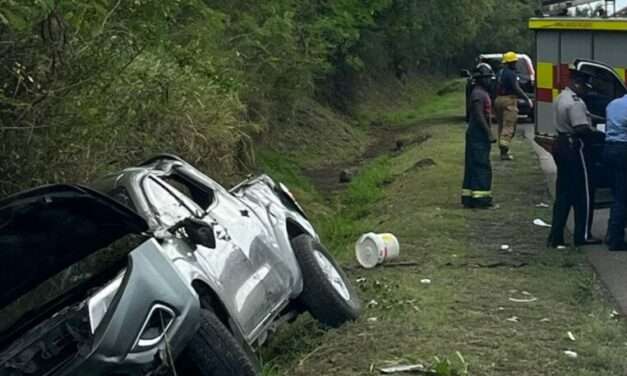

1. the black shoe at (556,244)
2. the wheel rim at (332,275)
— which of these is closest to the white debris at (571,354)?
the wheel rim at (332,275)

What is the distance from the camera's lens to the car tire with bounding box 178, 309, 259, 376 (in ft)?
20.5

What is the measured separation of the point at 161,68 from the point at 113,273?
5484 mm

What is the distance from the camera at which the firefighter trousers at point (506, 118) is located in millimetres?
20438

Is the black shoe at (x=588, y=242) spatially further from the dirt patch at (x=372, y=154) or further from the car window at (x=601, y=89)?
the dirt patch at (x=372, y=154)

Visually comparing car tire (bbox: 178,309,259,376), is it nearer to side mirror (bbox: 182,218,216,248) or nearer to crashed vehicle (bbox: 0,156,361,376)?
crashed vehicle (bbox: 0,156,361,376)

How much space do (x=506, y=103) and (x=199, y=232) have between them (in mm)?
14285

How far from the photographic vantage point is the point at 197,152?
1321cm

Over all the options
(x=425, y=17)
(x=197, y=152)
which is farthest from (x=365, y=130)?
(x=197, y=152)

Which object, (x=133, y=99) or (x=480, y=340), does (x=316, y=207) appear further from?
(x=480, y=340)

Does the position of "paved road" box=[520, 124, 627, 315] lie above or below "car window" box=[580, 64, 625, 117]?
below

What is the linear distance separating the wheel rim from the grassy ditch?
259 mm

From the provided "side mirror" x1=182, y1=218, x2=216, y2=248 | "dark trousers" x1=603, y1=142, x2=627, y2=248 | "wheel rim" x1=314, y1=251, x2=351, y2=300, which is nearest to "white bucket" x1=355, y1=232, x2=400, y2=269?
"wheel rim" x1=314, y1=251, x2=351, y2=300

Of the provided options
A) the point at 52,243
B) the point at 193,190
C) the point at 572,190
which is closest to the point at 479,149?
the point at 572,190

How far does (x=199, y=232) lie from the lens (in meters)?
6.95
